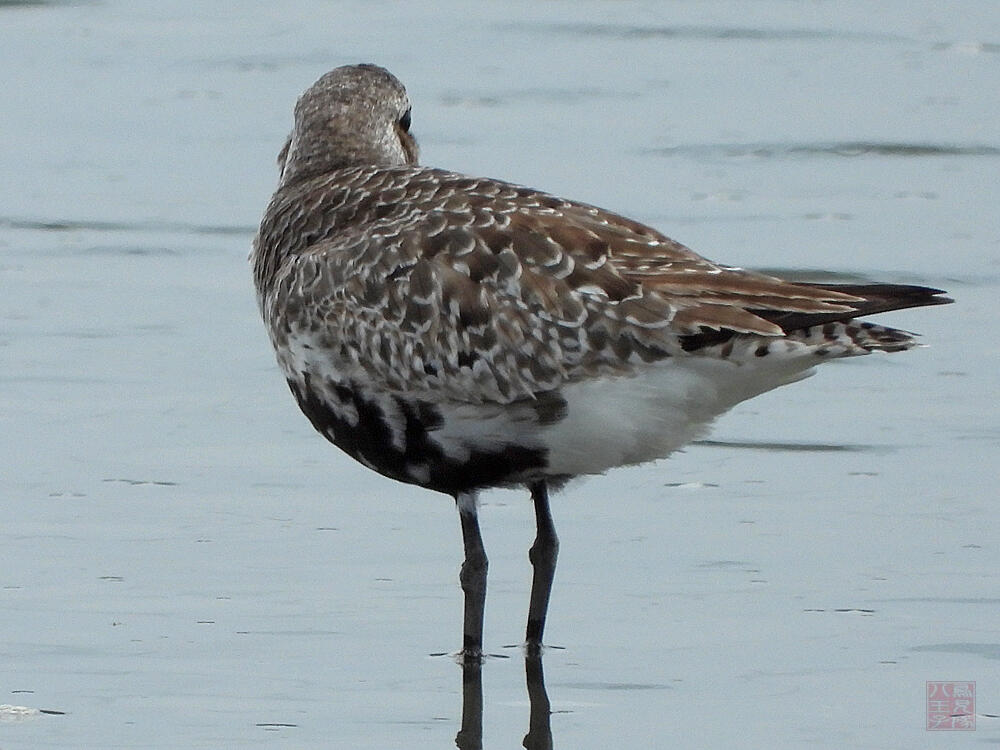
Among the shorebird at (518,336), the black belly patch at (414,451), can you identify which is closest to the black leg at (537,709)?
the shorebird at (518,336)

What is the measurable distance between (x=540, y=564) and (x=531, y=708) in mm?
699

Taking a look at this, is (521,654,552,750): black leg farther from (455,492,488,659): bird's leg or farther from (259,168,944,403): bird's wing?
(259,168,944,403): bird's wing

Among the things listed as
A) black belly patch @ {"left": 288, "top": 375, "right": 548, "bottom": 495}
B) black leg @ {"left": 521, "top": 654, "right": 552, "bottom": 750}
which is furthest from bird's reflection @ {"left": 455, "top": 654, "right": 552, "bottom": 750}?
black belly patch @ {"left": 288, "top": 375, "right": 548, "bottom": 495}

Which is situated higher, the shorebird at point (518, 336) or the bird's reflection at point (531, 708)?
the shorebird at point (518, 336)

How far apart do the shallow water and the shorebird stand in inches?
22.0

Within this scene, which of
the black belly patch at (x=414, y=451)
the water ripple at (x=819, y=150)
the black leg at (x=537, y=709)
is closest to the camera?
the black leg at (x=537, y=709)

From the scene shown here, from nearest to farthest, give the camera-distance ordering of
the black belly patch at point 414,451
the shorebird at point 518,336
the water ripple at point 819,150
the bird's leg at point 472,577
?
the shorebird at point 518,336, the black belly patch at point 414,451, the bird's leg at point 472,577, the water ripple at point 819,150

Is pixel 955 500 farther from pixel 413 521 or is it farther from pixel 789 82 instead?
pixel 789 82

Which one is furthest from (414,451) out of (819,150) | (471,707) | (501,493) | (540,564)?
(819,150)

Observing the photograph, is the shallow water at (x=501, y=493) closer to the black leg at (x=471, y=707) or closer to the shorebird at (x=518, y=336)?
the black leg at (x=471, y=707)

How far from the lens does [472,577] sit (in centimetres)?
716

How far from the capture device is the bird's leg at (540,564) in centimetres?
709

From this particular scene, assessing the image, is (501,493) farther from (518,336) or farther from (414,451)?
(518,336)

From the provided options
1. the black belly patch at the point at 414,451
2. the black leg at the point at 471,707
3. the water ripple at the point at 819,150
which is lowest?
the black leg at the point at 471,707
